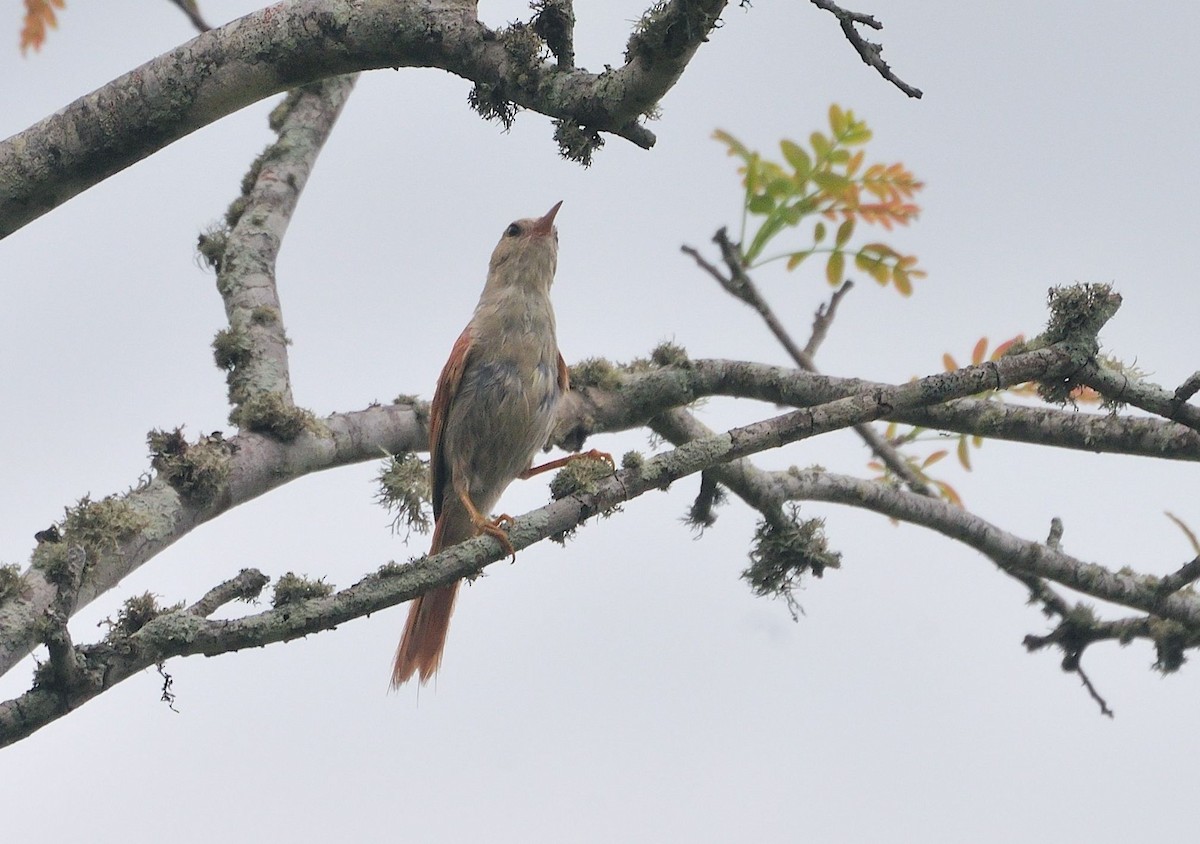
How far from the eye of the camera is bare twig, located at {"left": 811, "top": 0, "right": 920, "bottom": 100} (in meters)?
3.02

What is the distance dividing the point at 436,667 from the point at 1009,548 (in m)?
2.57

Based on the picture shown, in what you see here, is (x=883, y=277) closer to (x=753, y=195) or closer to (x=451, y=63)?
(x=753, y=195)

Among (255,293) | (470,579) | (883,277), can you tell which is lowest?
(470,579)

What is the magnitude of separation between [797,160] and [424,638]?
2.65 m

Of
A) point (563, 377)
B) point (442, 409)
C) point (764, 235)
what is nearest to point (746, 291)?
point (764, 235)

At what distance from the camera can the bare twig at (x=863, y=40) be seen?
3020 mm

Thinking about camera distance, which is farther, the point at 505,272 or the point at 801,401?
the point at 505,272

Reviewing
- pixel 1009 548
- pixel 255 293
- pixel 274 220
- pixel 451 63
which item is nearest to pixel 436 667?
pixel 255 293

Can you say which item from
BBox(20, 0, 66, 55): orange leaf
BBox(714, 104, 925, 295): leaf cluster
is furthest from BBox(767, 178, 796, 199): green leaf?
BBox(20, 0, 66, 55): orange leaf

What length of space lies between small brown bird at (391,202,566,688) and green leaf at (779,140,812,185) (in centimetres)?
132

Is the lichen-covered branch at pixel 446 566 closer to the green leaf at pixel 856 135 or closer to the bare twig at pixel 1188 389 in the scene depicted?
the bare twig at pixel 1188 389

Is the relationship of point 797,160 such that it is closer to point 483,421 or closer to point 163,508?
point 483,421

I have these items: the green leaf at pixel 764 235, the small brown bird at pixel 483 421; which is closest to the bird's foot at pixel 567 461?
the small brown bird at pixel 483 421

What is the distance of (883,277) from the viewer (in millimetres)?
5465
